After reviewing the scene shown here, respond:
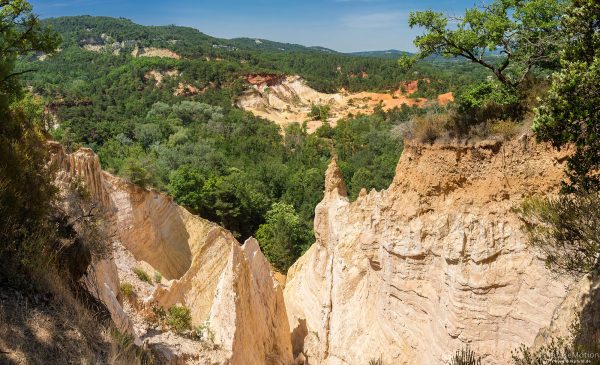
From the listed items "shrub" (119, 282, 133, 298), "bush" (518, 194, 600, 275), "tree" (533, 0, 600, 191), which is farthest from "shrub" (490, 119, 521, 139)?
"shrub" (119, 282, 133, 298)

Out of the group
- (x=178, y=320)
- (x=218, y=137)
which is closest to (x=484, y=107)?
(x=178, y=320)

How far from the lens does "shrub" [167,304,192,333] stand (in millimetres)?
10283

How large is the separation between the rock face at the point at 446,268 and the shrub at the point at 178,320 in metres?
4.53

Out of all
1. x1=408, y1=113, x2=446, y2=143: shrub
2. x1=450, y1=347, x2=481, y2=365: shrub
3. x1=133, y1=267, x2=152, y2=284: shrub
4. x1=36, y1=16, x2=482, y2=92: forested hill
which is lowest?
x1=133, y1=267, x2=152, y2=284: shrub

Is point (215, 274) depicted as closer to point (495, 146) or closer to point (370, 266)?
point (370, 266)

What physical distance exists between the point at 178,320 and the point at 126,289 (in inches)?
72.3

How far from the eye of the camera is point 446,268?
9680 millimetres

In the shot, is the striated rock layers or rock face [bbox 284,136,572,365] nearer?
rock face [bbox 284,136,572,365]

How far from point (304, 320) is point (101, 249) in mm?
9984

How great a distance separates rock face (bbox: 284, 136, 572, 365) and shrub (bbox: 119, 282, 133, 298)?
233 inches

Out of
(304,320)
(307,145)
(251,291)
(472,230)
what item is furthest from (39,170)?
(307,145)

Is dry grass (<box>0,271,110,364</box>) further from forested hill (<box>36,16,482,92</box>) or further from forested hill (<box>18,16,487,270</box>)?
forested hill (<box>36,16,482,92</box>)

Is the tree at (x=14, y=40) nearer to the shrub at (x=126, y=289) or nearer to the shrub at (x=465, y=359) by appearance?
the shrub at (x=126, y=289)

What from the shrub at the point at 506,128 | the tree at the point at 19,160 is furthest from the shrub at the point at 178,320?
the shrub at the point at 506,128
